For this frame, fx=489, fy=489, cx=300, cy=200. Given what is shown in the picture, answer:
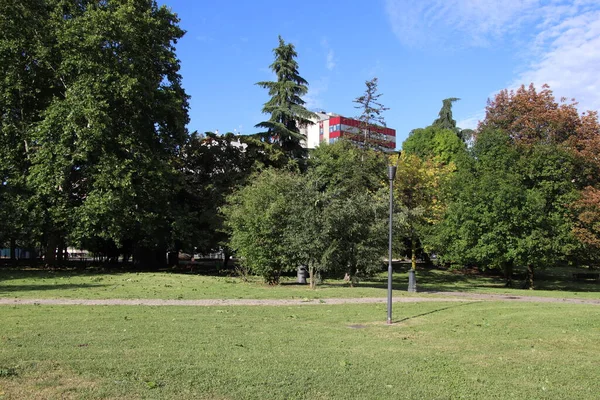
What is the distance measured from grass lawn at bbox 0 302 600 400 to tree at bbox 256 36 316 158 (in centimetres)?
2782

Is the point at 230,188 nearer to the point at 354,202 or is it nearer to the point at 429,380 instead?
the point at 354,202

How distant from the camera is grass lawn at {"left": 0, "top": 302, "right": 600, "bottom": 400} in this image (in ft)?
18.1

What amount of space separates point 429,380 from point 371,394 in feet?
3.45

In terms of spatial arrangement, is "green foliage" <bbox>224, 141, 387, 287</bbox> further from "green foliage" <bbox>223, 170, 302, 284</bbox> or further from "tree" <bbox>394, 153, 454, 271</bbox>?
"tree" <bbox>394, 153, 454, 271</bbox>

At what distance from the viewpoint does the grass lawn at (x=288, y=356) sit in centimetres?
551

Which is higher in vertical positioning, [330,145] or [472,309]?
[330,145]

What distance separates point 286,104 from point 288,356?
3337 cm

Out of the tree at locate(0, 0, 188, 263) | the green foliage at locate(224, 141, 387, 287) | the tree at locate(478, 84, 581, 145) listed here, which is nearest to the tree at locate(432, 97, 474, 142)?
the tree at locate(478, 84, 581, 145)

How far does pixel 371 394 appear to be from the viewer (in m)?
5.46

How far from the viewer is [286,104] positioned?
3903 centimetres

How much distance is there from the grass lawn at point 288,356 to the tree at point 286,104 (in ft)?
91.3

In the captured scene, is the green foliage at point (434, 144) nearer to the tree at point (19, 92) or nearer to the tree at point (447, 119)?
the tree at point (447, 119)

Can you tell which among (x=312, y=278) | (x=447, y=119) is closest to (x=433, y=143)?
(x=447, y=119)

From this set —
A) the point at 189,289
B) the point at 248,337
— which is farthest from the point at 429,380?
the point at 189,289
